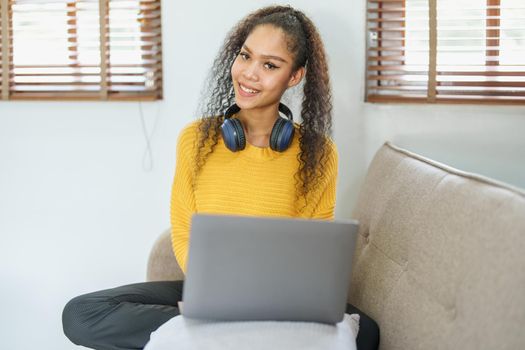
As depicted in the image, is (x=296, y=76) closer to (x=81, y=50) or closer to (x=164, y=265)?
(x=164, y=265)

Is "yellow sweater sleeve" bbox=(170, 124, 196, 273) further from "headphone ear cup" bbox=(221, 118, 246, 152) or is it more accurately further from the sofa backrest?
the sofa backrest

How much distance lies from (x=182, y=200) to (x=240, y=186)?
0.55 ft

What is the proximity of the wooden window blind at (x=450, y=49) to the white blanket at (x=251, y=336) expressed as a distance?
1.12 metres

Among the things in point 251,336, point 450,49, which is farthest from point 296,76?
point 251,336

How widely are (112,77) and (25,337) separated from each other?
959mm

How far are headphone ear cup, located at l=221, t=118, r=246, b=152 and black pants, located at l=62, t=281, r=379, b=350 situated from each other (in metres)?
0.42

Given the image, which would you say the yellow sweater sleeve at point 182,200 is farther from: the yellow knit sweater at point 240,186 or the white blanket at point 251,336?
the white blanket at point 251,336

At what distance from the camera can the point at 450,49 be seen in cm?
235

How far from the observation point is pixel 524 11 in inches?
90.4

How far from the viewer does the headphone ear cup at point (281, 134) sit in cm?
192

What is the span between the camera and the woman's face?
1943 mm

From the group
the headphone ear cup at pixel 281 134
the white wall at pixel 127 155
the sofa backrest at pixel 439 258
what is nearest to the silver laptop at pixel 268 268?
the sofa backrest at pixel 439 258

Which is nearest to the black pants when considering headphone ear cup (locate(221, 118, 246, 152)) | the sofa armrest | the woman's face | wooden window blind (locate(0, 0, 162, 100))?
the sofa armrest

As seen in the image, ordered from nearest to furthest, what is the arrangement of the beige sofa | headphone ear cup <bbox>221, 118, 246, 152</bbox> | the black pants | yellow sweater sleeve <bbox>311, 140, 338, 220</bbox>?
the beige sofa → the black pants → headphone ear cup <bbox>221, 118, 246, 152</bbox> → yellow sweater sleeve <bbox>311, 140, 338, 220</bbox>
